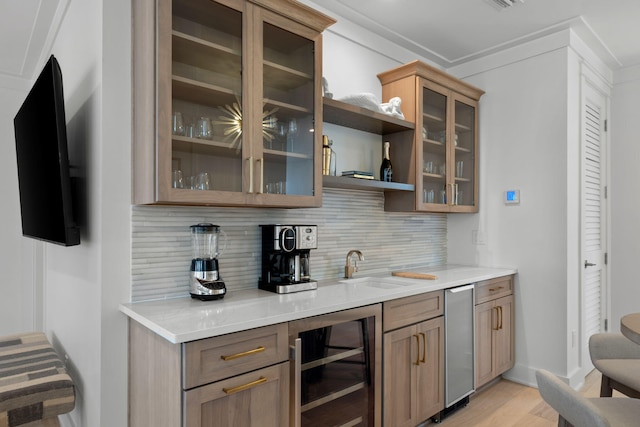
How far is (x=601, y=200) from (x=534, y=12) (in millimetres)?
1867

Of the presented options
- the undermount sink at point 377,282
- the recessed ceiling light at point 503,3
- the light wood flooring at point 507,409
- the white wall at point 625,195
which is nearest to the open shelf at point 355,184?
the undermount sink at point 377,282

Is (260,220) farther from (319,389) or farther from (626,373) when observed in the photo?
(626,373)

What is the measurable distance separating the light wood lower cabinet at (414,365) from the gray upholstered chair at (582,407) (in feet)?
3.00

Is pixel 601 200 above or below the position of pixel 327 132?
below

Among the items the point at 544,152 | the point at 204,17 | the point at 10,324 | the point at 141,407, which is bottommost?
the point at 10,324

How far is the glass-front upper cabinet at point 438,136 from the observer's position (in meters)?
2.95

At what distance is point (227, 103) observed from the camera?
1872 mm

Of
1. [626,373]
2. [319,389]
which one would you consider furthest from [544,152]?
[319,389]

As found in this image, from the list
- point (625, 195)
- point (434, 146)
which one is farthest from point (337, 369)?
point (625, 195)

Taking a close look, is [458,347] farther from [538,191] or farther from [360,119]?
[360,119]

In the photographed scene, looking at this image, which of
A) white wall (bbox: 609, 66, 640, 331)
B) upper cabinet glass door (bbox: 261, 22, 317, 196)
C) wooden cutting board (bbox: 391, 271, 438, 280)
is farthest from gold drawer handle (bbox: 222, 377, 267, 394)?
white wall (bbox: 609, 66, 640, 331)

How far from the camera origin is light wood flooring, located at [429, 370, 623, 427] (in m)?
2.51

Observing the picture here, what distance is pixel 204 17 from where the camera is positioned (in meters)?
1.82

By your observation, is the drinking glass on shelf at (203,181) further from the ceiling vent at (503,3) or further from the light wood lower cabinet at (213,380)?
the ceiling vent at (503,3)
